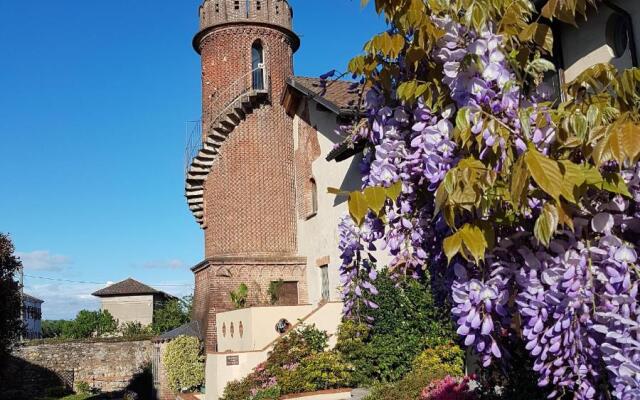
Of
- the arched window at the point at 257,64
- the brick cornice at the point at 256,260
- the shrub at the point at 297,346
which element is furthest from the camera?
the arched window at the point at 257,64

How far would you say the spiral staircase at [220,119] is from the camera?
21469 millimetres

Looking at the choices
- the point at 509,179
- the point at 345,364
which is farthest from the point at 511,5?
the point at 345,364

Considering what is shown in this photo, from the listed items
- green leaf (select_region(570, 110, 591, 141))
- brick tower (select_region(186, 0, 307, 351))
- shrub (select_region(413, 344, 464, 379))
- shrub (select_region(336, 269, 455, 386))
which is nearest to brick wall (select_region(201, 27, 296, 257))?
brick tower (select_region(186, 0, 307, 351))

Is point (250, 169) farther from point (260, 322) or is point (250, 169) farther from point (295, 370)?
point (295, 370)

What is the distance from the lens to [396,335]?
12625 mm

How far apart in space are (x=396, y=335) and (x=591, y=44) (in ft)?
24.6

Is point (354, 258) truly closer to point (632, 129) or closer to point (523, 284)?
point (523, 284)

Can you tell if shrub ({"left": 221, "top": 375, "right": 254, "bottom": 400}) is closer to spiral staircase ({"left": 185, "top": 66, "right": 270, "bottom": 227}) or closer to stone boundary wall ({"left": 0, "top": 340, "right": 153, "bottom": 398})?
spiral staircase ({"left": 185, "top": 66, "right": 270, "bottom": 227})

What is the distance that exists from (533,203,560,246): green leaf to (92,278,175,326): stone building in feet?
170

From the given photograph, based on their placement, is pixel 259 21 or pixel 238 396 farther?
pixel 259 21

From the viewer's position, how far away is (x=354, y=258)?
3.14 metres

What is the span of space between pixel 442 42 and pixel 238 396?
12.5 m

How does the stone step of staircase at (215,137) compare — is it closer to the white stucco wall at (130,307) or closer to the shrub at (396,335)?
the shrub at (396,335)

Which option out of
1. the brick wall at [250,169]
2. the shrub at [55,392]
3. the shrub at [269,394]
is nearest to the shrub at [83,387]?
the shrub at [55,392]
